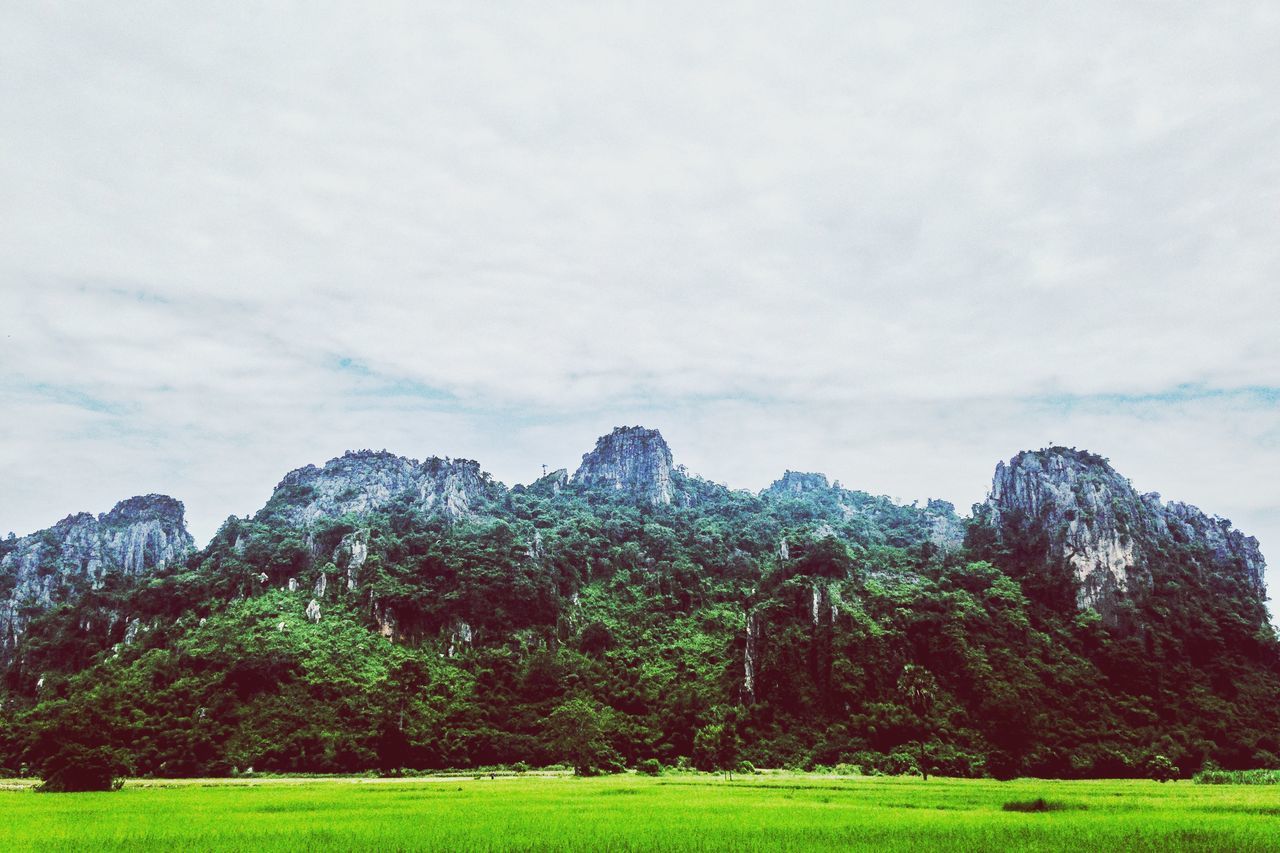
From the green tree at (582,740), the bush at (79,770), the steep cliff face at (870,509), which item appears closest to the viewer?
the bush at (79,770)

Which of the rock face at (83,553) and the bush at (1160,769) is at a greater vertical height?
the rock face at (83,553)

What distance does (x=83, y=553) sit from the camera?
4444 inches

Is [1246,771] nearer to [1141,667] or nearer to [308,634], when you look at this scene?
[1141,667]

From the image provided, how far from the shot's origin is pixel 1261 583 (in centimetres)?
7706

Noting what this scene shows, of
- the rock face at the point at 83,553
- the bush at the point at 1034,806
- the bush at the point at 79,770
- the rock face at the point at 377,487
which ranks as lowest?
the bush at the point at 79,770

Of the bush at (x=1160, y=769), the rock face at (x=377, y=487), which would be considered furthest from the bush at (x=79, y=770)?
the rock face at (x=377, y=487)

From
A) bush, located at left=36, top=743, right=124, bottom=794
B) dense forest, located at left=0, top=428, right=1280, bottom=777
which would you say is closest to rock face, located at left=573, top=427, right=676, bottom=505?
dense forest, located at left=0, top=428, right=1280, bottom=777

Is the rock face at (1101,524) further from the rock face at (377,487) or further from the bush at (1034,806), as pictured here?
the rock face at (377,487)

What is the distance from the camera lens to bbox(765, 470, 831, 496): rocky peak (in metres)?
144

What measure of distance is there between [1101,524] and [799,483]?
72789 millimetres

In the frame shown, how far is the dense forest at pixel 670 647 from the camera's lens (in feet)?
182

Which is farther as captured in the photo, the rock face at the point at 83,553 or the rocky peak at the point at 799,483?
the rocky peak at the point at 799,483

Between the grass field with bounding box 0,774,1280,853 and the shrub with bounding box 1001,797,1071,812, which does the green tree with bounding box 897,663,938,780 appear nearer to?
the grass field with bounding box 0,774,1280,853

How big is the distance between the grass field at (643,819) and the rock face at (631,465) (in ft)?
281
